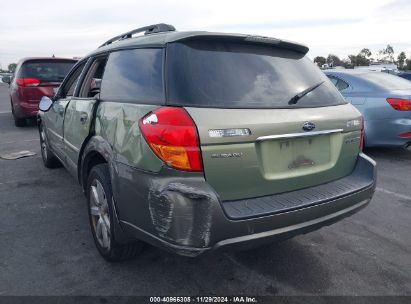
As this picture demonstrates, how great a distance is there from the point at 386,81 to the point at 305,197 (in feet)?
15.7

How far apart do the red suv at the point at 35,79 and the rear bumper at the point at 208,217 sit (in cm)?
736

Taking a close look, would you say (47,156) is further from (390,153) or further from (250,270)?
(390,153)

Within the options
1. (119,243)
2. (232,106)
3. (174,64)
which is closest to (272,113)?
(232,106)

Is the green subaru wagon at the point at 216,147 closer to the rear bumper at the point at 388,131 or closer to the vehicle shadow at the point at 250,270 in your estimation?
the vehicle shadow at the point at 250,270

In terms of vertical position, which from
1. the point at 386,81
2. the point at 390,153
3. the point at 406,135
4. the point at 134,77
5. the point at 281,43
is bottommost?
the point at 390,153

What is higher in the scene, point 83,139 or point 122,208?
point 83,139

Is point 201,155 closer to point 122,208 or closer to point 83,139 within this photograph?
point 122,208

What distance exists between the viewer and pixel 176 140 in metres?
2.05

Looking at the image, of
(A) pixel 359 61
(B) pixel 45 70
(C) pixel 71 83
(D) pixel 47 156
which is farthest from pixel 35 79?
(A) pixel 359 61

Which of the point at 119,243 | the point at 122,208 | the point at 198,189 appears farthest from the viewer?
the point at 119,243

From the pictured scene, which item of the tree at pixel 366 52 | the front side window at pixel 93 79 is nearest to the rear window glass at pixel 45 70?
the front side window at pixel 93 79

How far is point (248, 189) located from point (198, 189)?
349 millimetres

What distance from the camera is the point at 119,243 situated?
265 centimetres

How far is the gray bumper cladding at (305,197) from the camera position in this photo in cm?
213
